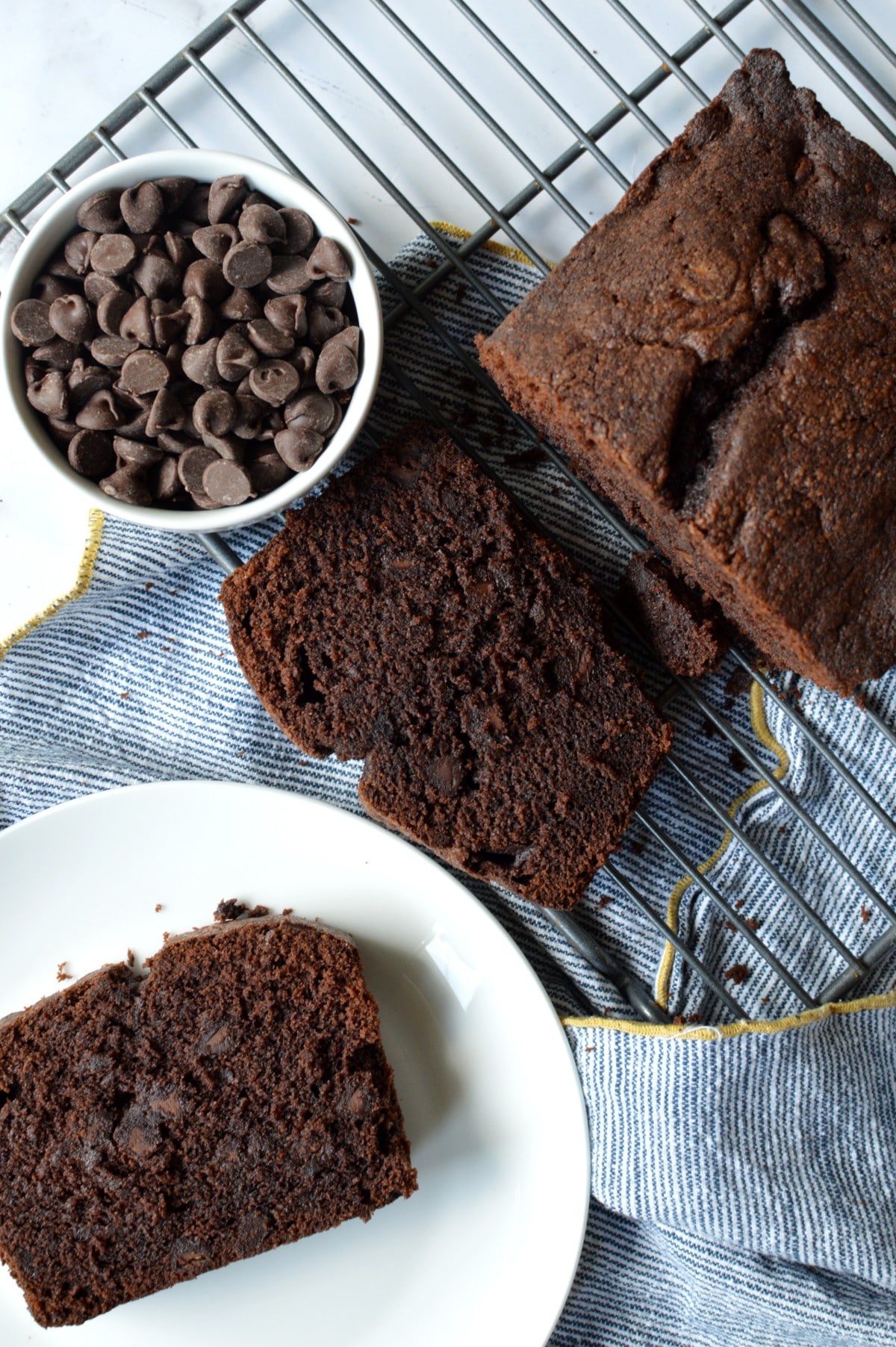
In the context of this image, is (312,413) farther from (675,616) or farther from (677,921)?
(677,921)

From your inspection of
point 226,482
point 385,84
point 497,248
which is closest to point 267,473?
point 226,482

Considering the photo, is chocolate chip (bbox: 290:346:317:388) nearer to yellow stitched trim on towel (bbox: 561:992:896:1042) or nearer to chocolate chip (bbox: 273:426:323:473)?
chocolate chip (bbox: 273:426:323:473)

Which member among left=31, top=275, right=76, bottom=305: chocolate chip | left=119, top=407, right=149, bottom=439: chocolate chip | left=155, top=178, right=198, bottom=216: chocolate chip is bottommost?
left=119, top=407, right=149, bottom=439: chocolate chip

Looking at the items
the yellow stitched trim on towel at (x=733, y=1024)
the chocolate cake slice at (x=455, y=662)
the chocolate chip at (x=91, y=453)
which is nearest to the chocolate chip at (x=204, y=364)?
the chocolate chip at (x=91, y=453)

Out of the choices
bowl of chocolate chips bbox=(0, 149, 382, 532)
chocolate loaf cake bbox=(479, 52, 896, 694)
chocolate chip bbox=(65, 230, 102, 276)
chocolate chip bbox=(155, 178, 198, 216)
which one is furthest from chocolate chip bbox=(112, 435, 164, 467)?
chocolate loaf cake bbox=(479, 52, 896, 694)

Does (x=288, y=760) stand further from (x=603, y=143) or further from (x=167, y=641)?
(x=603, y=143)

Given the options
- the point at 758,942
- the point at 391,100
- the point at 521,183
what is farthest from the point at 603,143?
the point at 758,942
